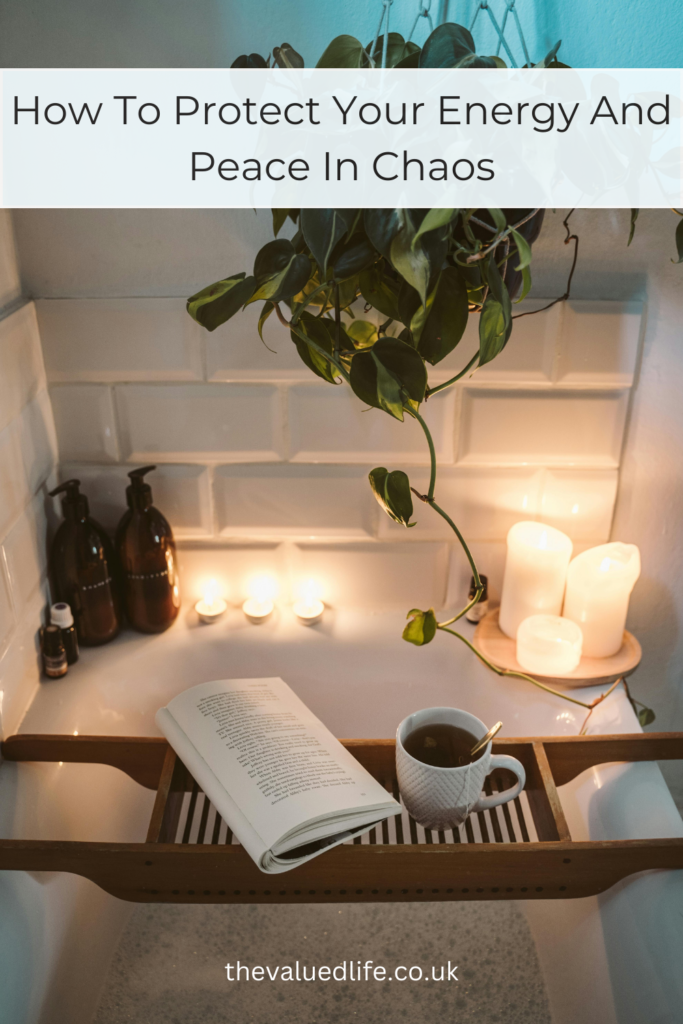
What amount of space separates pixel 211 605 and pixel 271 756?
410mm

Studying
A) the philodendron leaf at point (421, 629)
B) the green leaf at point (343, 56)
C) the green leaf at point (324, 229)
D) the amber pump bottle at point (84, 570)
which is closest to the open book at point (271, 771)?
the philodendron leaf at point (421, 629)

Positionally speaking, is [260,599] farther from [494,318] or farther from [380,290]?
[494,318]

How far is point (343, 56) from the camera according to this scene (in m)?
0.72

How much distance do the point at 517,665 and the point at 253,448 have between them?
0.48m

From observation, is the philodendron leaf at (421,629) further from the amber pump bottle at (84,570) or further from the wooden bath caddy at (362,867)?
the amber pump bottle at (84,570)

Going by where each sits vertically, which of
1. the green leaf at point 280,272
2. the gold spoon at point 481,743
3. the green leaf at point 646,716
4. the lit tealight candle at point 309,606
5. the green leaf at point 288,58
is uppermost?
the green leaf at point 288,58

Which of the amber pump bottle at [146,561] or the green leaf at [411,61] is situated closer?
the green leaf at [411,61]

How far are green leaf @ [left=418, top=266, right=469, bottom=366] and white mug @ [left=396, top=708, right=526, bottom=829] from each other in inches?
15.0

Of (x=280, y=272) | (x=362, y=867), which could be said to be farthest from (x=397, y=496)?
(x=362, y=867)

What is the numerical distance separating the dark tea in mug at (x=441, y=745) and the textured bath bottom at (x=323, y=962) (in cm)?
25

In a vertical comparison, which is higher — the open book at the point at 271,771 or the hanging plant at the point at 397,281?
the hanging plant at the point at 397,281

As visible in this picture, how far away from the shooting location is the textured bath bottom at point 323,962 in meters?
0.81

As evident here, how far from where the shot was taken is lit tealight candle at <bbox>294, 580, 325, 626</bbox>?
119 centimetres

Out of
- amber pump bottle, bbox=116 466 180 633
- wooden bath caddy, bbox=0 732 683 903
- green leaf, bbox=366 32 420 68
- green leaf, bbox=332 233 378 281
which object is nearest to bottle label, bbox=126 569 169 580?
amber pump bottle, bbox=116 466 180 633
